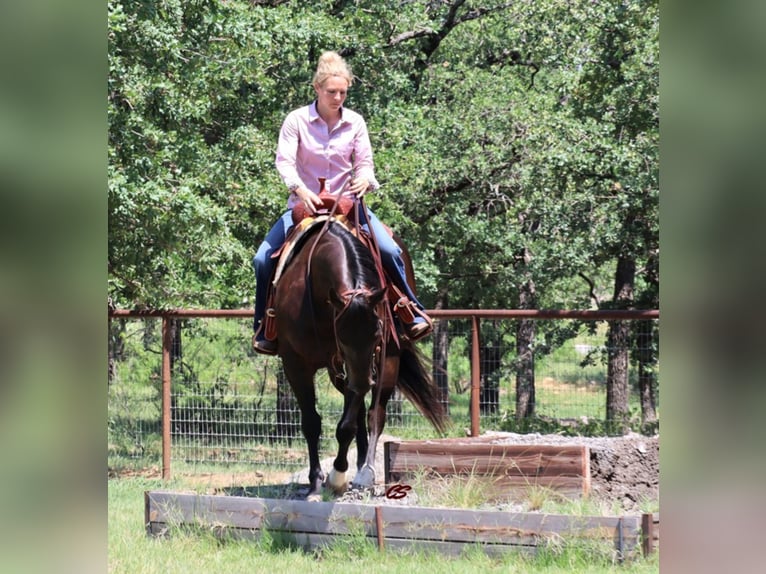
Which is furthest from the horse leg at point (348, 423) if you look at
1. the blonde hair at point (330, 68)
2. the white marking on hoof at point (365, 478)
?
the blonde hair at point (330, 68)

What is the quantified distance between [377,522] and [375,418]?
1.48 metres

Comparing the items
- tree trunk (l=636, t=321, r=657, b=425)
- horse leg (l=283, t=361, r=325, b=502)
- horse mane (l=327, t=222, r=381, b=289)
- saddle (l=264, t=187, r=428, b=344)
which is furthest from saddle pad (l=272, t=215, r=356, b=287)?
tree trunk (l=636, t=321, r=657, b=425)

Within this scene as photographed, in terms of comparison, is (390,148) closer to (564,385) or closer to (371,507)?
(564,385)

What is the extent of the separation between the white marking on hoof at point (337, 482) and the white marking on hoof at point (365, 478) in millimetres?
171

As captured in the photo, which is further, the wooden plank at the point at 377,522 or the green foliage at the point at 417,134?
the green foliage at the point at 417,134

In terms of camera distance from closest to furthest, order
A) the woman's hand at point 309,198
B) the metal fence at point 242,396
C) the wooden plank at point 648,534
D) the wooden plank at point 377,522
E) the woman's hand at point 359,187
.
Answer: the wooden plank at point 648,534
the wooden plank at point 377,522
the woman's hand at point 309,198
the woman's hand at point 359,187
the metal fence at point 242,396

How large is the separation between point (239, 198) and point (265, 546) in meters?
7.21

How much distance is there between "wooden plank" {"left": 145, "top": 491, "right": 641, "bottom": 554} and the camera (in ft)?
16.5

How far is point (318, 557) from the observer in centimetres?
545

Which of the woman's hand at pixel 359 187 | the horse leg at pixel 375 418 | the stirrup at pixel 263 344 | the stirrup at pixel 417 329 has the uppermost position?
the woman's hand at pixel 359 187

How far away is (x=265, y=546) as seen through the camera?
558 cm

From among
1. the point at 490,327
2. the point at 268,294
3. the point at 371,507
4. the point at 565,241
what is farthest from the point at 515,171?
the point at 371,507

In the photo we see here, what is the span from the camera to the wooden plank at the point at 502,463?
652cm

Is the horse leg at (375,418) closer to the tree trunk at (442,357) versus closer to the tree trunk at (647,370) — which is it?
the tree trunk at (442,357)
